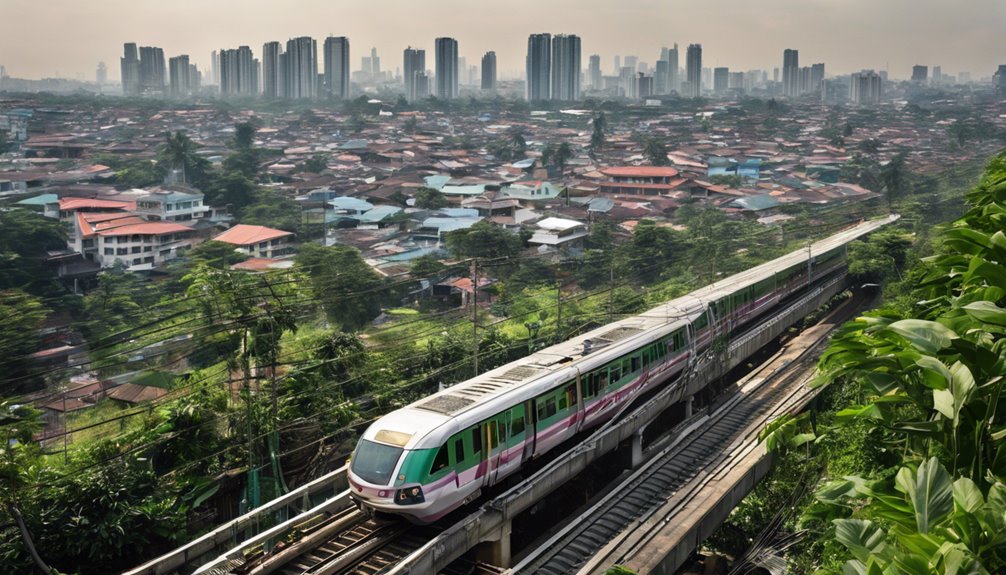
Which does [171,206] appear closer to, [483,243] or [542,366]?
[483,243]

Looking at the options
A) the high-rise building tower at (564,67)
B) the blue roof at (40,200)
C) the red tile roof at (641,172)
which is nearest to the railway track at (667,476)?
the red tile roof at (641,172)

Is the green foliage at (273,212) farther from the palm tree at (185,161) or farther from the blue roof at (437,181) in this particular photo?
the blue roof at (437,181)

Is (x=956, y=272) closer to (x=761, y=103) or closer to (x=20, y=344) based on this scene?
(x=20, y=344)

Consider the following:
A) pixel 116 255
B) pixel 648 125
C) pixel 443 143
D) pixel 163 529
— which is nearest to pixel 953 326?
pixel 163 529

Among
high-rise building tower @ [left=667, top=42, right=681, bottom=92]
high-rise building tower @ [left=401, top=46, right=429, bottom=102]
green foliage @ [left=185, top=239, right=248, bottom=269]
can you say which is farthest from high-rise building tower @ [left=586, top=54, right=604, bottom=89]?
green foliage @ [left=185, top=239, right=248, bottom=269]

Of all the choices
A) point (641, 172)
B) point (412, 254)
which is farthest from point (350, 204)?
point (641, 172)

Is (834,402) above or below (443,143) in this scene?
below

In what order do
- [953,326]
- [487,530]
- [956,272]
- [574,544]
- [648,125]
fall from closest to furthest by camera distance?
[953,326]
[956,272]
[487,530]
[574,544]
[648,125]

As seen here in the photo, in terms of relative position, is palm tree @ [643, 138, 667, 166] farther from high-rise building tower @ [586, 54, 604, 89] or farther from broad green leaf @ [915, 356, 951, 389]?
high-rise building tower @ [586, 54, 604, 89]
